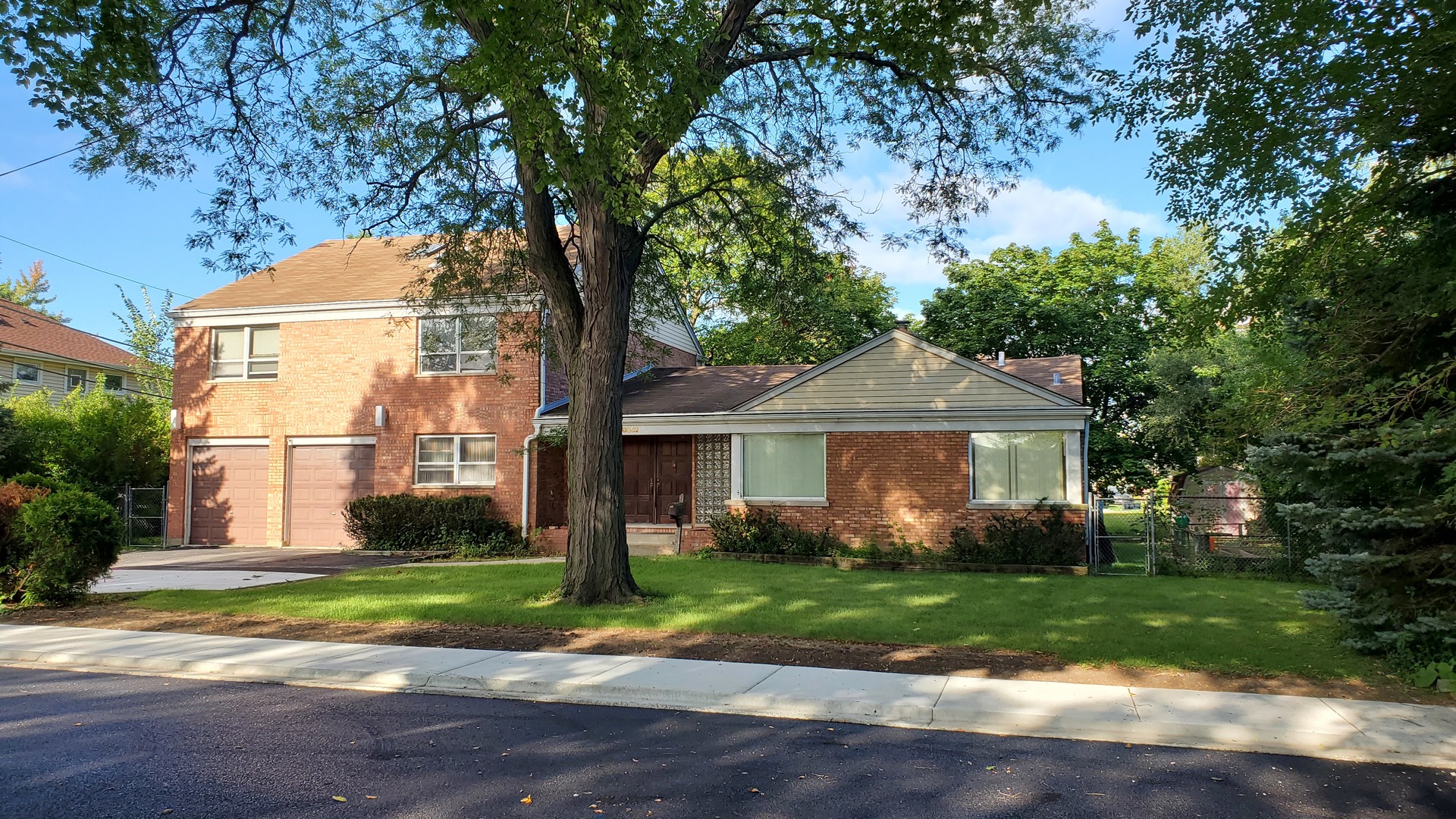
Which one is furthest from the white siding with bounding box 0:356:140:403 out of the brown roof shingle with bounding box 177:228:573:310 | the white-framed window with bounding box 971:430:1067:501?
the white-framed window with bounding box 971:430:1067:501

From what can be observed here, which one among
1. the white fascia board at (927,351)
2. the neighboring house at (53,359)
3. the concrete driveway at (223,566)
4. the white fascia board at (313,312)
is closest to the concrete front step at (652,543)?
the white fascia board at (927,351)

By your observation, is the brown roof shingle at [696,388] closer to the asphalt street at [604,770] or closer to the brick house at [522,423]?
the brick house at [522,423]

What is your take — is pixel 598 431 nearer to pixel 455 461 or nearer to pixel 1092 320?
pixel 455 461

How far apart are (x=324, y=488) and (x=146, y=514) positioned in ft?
20.2

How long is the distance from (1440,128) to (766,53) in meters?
7.71

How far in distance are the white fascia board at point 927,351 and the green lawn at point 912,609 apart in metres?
3.67

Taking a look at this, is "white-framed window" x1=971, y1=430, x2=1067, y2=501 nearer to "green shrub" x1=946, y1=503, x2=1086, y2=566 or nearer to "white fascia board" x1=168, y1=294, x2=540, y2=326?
"green shrub" x1=946, y1=503, x2=1086, y2=566

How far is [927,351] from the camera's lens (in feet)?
58.3

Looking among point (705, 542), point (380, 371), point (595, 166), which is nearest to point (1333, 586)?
point (595, 166)

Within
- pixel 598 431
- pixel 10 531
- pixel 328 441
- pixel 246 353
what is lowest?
pixel 10 531

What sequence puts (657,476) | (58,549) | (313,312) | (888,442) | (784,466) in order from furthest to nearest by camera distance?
(313,312) → (657,476) → (784,466) → (888,442) → (58,549)

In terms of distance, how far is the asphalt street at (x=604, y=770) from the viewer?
16.1ft

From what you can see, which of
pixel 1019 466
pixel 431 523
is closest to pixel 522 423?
pixel 431 523

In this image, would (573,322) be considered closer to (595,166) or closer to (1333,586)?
(595,166)
